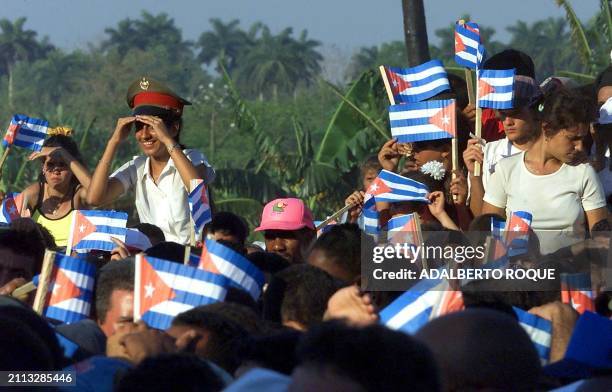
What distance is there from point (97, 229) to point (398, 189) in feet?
5.28

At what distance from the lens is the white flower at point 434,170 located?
793 centimetres

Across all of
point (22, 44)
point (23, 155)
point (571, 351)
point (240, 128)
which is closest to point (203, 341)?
point (571, 351)

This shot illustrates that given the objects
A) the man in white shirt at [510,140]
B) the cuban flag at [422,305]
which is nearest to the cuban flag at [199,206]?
the man in white shirt at [510,140]

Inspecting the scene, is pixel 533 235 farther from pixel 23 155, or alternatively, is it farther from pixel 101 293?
pixel 23 155

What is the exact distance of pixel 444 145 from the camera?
8.47m

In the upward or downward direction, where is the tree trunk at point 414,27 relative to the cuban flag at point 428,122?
upward

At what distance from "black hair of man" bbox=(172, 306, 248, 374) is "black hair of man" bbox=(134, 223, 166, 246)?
11.7 feet

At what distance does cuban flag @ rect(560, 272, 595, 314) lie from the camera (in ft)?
19.8

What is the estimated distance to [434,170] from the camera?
7.95 meters

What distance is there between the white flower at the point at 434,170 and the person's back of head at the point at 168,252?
1738mm

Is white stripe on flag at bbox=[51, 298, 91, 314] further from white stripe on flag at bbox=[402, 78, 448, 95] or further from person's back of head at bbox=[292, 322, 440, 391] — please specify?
white stripe on flag at bbox=[402, 78, 448, 95]

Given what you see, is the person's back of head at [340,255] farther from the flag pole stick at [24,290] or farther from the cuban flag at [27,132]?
the cuban flag at [27,132]

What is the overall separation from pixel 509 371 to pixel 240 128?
760 inches

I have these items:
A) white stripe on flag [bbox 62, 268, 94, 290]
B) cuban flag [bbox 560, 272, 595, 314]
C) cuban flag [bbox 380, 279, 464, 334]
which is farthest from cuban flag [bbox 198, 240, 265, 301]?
cuban flag [bbox 560, 272, 595, 314]
